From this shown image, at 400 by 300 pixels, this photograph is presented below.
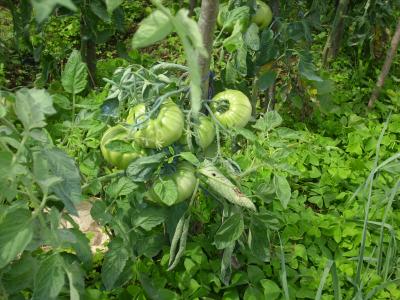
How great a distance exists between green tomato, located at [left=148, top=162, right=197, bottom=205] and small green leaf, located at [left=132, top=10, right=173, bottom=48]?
695 mm

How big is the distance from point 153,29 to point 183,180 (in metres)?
0.71

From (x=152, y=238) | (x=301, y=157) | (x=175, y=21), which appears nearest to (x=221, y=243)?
(x=152, y=238)

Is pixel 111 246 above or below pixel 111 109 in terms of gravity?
below

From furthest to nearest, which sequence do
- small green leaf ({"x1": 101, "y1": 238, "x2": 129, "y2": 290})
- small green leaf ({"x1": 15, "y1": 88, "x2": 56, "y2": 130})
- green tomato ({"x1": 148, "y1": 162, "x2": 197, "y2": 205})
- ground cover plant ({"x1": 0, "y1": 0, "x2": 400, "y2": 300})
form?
small green leaf ({"x1": 101, "y1": 238, "x2": 129, "y2": 290}), green tomato ({"x1": 148, "y1": 162, "x2": 197, "y2": 205}), ground cover plant ({"x1": 0, "y1": 0, "x2": 400, "y2": 300}), small green leaf ({"x1": 15, "y1": 88, "x2": 56, "y2": 130})

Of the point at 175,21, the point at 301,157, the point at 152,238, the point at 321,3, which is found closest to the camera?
the point at 175,21

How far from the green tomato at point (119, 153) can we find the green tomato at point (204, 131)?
0.48ft

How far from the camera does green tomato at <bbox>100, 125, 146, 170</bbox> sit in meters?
1.18

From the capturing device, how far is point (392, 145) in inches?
92.8

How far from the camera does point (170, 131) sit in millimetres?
1090

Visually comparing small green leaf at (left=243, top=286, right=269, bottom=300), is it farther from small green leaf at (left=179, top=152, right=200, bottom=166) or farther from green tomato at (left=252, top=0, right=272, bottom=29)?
green tomato at (left=252, top=0, right=272, bottom=29)

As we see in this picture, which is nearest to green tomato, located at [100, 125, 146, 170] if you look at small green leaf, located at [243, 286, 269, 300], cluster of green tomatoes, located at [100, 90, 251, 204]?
cluster of green tomatoes, located at [100, 90, 251, 204]

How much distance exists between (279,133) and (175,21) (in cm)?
92

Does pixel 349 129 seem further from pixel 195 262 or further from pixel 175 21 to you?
pixel 175 21

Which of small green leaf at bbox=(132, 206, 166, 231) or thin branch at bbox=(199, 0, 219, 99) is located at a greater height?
thin branch at bbox=(199, 0, 219, 99)
